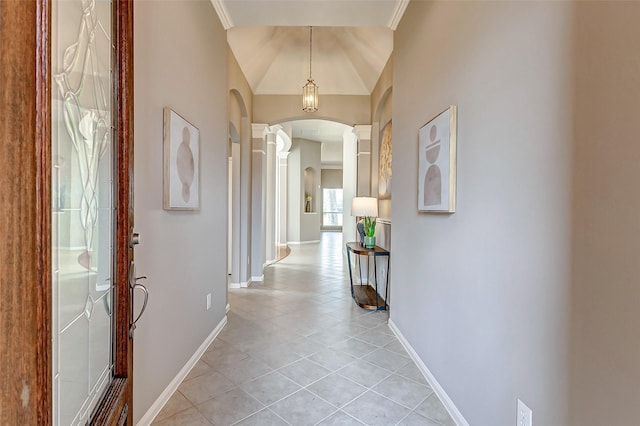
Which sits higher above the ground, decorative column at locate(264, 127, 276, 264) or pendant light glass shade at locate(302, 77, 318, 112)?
pendant light glass shade at locate(302, 77, 318, 112)

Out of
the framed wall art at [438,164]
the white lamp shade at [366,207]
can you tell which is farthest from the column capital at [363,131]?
the framed wall art at [438,164]

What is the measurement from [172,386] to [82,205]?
65.9 inches

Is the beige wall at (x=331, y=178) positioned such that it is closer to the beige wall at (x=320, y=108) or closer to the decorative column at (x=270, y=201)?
the decorative column at (x=270, y=201)

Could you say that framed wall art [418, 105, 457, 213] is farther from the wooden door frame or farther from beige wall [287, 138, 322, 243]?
beige wall [287, 138, 322, 243]

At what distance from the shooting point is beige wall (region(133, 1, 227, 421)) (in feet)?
5.58

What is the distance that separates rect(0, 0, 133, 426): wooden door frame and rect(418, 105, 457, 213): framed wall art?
5.81ft

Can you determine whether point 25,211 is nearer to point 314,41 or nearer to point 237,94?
point 237,94

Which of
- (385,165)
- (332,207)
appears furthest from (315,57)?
(332,207)

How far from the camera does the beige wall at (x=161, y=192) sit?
170 cm

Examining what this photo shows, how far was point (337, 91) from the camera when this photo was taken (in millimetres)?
5004

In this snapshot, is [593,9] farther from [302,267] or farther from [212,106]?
[302,267]

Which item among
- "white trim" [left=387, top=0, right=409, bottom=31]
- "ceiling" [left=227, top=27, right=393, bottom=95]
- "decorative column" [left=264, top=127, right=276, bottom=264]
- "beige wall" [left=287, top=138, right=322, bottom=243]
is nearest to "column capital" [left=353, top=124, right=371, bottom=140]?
"ceiling" [left=227, top=27, right=393, bottom=95]

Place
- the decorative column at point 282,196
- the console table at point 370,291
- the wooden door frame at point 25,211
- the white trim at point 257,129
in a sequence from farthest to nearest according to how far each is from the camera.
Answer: the decorative column at point 282,196, the white trim at point 257,129, the console table at point 370,291, the wooden door frame at point 25,211

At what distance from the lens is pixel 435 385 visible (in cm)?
211
